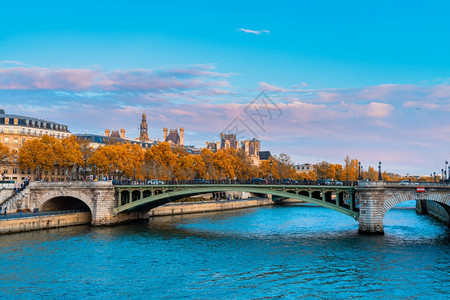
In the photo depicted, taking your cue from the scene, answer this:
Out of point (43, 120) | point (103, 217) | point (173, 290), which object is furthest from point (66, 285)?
point (43, 120)

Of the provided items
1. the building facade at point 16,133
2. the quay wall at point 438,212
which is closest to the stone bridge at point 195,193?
the quay wall at point 438,212

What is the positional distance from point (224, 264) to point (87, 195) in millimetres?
32346

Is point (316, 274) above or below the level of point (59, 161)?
below

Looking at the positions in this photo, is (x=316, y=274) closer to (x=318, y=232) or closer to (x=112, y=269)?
(x=112, y=269)

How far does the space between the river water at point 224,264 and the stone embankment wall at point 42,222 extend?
144 cm

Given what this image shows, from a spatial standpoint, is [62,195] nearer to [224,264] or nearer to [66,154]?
[66,154]

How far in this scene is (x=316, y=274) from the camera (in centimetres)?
3694

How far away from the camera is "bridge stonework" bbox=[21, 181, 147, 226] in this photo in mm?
65438

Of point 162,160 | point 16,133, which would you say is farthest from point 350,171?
point 16,133

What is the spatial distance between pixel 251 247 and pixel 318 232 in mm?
13877

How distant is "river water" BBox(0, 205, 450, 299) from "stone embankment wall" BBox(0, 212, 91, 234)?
1.44m

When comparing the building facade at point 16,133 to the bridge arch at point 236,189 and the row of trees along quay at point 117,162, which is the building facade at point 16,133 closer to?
the row of trees along quay at point 117,162

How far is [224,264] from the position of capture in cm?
4050

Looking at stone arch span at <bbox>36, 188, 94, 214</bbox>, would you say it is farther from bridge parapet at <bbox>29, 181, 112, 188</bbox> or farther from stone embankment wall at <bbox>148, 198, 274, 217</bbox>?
stone embankment wall at <bbox>148, 198, 274, 217</bbox>
